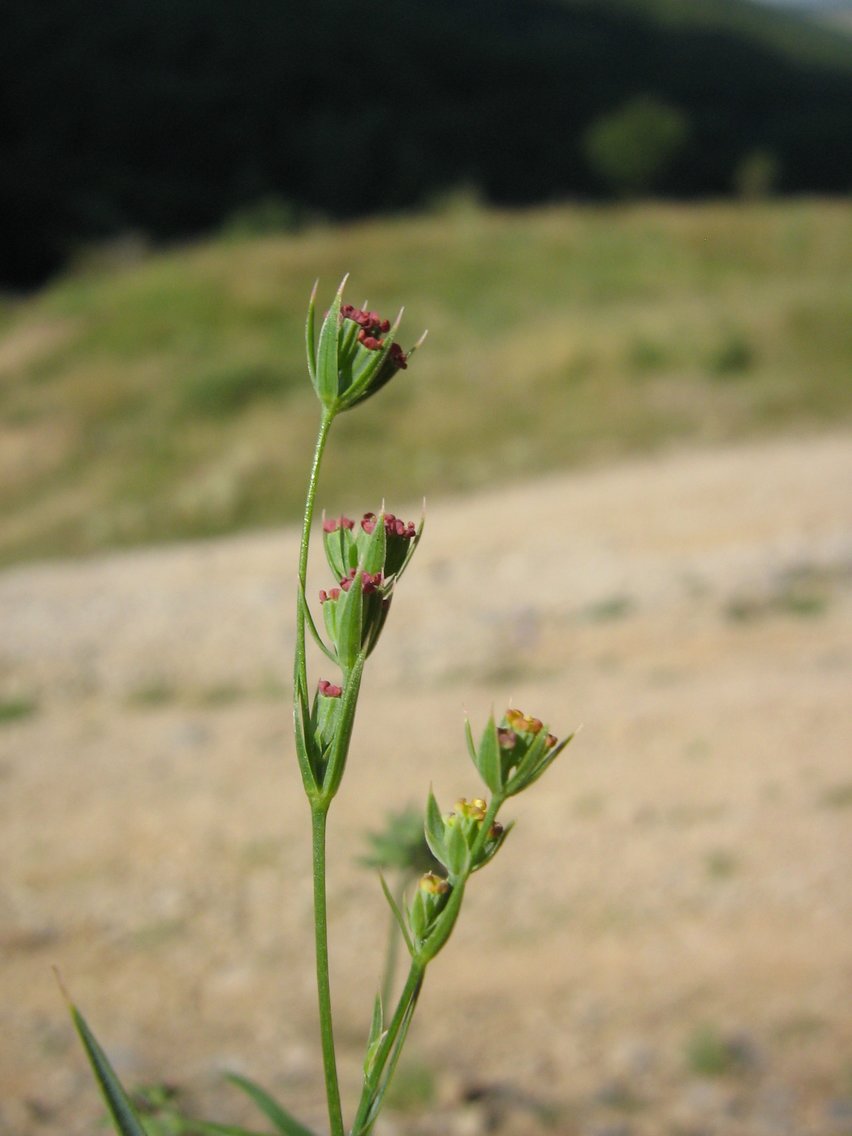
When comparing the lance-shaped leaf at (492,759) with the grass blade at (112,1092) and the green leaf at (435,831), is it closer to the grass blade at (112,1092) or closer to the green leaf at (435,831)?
the green leaf at (435,831)

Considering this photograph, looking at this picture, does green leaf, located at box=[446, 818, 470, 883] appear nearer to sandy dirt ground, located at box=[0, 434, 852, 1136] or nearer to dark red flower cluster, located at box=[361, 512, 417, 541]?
dark red flower cluster, located at box=[361, 512, 417, 541]

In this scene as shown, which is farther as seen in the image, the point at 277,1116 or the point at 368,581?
the point at 277,1116

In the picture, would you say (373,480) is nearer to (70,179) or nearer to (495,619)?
(495,619)

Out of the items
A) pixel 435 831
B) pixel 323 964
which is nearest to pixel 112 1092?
pixel 323 964

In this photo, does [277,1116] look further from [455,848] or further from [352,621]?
[352,621]

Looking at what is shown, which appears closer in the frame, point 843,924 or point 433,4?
Result: point 843,924

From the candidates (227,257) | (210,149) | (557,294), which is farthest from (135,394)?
(210,149)
